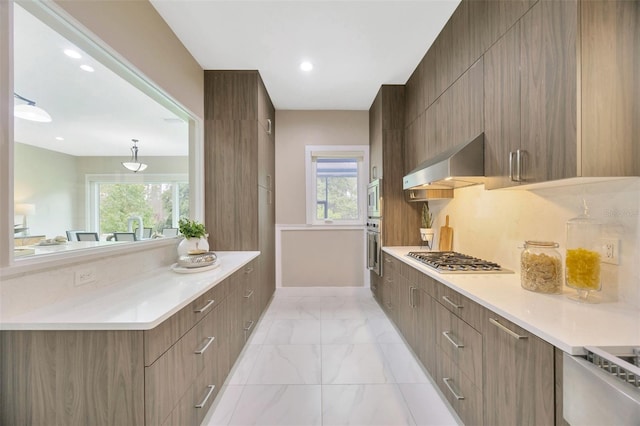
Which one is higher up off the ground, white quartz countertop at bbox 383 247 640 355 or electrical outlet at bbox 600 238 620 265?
electrical outlet at bbox 600 238 620 265

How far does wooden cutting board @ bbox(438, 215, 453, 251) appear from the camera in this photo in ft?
8.86

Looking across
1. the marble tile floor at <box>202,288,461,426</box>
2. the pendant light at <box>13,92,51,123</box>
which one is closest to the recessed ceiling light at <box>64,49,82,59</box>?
the pendant light at <box>13,92,51,123</box>

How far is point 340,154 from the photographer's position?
162 inches

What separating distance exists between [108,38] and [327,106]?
9.11ft

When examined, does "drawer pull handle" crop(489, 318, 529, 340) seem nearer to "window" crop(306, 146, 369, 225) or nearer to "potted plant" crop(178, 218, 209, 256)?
"potted plant" crop(178, 218, 209, 256)

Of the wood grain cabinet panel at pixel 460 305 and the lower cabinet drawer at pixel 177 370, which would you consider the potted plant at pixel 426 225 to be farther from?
the lower cabinet drawer at pixel 177 370

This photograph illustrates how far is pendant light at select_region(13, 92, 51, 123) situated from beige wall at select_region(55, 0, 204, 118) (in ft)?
1.70

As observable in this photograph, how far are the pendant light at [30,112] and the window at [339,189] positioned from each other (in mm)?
3101

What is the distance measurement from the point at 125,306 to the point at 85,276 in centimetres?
43

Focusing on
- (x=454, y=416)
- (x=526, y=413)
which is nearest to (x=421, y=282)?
(x=454, y=416)

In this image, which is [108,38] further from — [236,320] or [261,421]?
[261,421]

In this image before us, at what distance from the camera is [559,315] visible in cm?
106

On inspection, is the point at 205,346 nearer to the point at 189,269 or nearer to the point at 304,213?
the point at 189,269

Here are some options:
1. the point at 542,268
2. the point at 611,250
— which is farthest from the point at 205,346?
the point at 611,250
